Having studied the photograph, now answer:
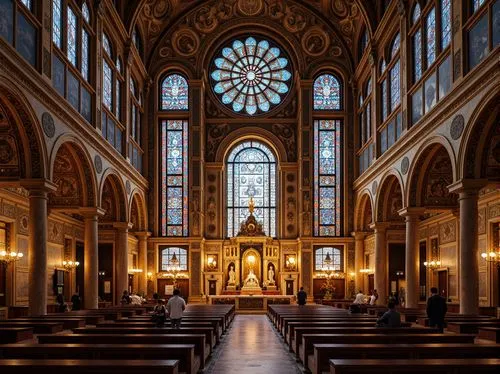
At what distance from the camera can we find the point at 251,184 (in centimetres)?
4962

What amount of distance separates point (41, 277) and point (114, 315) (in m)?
3.77

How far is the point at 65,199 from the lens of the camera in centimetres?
3075

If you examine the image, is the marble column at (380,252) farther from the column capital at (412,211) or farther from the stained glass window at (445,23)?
the stained glass window at (445,23)

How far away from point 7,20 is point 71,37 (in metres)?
8.45

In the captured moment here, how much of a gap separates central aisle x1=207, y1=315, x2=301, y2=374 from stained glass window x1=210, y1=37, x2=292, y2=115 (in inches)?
984

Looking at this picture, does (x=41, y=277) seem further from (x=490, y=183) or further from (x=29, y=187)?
(x=490, y=183)

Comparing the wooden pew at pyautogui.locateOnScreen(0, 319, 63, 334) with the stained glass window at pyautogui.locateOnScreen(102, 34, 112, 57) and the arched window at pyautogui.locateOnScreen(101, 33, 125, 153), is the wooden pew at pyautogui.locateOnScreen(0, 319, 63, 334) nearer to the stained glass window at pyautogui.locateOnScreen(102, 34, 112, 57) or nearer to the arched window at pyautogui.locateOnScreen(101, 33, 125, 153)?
the arched window at pyautogui.locateOnScreen(101, 33, 125, 153)

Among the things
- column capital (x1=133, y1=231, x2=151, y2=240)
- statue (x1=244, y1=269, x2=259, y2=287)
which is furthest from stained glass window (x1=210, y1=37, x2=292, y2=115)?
statue (x1=244, y1=269, x2=259, y2=287)

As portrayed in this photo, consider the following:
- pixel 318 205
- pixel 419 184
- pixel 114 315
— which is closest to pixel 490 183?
pixel 419 184

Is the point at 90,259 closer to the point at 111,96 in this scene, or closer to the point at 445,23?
the point at 111,96

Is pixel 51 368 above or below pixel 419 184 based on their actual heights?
below

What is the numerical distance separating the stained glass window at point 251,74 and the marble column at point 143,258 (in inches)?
440

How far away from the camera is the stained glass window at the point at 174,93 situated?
47.8m

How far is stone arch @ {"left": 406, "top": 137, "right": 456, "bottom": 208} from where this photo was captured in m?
28.4
